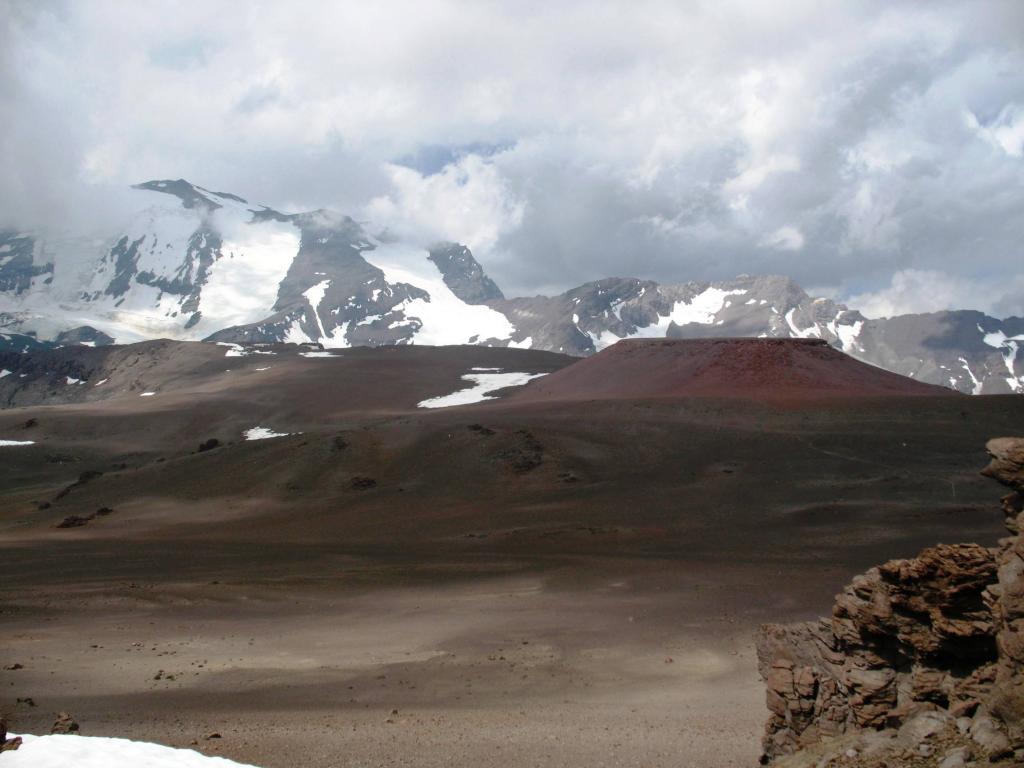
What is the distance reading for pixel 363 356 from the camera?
136500 millimetres

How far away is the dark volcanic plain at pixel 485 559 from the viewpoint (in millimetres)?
14891

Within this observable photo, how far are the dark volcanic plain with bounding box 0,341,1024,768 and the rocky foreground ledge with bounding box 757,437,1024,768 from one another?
204 cm

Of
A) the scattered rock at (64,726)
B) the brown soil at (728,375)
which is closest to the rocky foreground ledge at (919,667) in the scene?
the scattered rock at (64,726)

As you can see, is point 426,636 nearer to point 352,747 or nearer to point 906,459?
point 352,747

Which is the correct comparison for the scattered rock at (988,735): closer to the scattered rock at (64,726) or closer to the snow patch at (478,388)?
the scattered rock at (64,726)

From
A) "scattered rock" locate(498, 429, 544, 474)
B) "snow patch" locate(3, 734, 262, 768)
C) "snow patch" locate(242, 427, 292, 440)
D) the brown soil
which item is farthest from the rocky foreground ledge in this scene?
"snow patch" locate(242, 427, 292, 440)

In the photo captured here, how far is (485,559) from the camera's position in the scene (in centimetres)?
3206

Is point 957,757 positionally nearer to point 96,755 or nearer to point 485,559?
point 96,755

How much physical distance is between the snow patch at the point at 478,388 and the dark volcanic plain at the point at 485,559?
14.3 meters

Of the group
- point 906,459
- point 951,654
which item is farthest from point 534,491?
point 951,654

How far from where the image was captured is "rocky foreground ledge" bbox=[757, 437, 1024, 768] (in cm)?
829

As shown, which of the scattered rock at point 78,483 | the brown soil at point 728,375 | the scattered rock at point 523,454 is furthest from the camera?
the brown soil at point 728,375

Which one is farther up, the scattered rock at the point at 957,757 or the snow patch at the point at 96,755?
the scattered rock at the point at 957,757

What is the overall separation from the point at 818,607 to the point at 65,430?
75.2 metres
